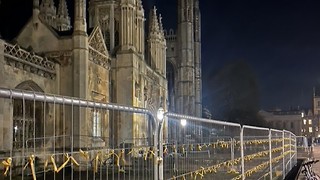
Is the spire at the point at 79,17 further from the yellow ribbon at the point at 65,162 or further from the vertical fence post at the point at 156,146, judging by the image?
the yellow ribbon at the point at 65,162

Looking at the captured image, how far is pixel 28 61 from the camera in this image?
19.3m

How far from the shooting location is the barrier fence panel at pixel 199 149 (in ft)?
19.5

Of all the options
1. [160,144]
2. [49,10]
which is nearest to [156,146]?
[160,144]

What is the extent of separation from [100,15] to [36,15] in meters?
11.1

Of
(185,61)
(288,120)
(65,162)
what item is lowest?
(288,120)

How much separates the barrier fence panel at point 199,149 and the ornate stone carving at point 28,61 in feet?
39.3

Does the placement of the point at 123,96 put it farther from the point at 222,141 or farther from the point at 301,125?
the point at 301,125

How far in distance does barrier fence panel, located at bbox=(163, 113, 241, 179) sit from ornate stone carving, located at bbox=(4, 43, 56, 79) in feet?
39.3

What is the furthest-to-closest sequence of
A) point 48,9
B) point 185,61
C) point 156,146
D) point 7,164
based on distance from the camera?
point 185,61, point 48,9, point 156,146, point 7,164

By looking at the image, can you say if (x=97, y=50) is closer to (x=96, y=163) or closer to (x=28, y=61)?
(x=28, y=61)

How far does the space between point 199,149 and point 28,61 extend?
563 inches

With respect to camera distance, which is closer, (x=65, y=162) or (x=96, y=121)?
(x=65, y=162)

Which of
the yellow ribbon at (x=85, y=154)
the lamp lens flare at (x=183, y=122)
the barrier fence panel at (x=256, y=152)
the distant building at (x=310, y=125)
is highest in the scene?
the lamp lens flare at (x=183, y=122)

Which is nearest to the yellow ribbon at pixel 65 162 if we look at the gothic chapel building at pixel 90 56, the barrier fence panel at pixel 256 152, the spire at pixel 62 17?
the gothic chapel building at pixel 90 56
